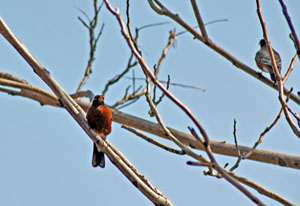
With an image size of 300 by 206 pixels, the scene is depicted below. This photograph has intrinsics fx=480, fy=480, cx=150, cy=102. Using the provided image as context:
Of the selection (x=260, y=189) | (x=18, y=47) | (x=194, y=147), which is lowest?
(x=260, y=189)

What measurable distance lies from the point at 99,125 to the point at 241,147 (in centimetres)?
166

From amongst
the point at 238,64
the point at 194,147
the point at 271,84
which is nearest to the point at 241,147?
the point at 194,147

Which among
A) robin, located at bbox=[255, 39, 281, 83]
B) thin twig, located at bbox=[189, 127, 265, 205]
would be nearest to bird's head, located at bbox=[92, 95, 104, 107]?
robin, located at bbox=[255, 39, 281, 83]

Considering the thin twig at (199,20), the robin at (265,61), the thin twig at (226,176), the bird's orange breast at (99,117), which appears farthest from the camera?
the robin at (265,61)

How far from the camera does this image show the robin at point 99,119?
16.4 feet

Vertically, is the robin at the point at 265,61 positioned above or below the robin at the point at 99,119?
below

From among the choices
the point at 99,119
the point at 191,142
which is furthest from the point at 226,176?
the point at 99,119

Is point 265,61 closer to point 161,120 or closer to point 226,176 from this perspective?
point 161,120

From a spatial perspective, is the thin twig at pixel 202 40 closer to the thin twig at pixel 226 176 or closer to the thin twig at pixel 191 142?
the thin twig at pixel 226 176

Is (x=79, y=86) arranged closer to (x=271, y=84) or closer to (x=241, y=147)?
(x=241, y=147)

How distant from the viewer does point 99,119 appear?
5082mm

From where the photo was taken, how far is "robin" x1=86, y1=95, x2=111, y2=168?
4984 mm

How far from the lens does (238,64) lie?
2631mm

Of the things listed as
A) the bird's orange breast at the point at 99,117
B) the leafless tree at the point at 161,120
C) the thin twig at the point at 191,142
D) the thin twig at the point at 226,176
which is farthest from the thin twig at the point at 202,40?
the bird's orange breast at the point at 99,117
